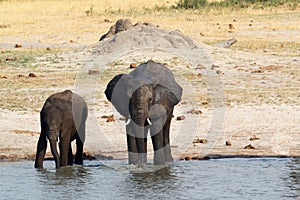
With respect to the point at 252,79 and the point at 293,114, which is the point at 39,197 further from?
the point at 252,79

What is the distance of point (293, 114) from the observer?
1761 cm

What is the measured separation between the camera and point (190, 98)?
64.5ft

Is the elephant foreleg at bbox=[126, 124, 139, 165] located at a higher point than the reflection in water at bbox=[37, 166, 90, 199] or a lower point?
higher

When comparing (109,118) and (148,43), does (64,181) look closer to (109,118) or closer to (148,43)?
(109,118)

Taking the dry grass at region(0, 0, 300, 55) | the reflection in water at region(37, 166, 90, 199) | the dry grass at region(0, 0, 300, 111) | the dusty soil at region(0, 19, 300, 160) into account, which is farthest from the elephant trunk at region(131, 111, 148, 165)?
the dry grass at region(0, 0, 300, 55)

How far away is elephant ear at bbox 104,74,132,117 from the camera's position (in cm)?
1345

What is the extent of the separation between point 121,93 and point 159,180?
4.80 ft

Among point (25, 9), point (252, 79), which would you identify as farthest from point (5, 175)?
point (25, 9)

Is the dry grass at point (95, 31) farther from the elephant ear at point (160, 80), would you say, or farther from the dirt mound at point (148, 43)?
the elephant ear at point (160, 80)

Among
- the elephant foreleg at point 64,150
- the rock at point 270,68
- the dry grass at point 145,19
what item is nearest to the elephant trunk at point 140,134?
the elephant foreleg at point 64,150

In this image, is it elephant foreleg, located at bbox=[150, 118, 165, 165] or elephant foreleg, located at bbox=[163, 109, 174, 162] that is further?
elephant foreleg, located at bbox=[163, 109, 174, 162]

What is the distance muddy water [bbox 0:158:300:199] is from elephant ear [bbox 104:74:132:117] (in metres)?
0.95

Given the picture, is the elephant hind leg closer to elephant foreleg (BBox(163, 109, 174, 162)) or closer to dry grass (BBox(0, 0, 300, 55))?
elephant foreleg (BBox(163, 109, 174, 162))

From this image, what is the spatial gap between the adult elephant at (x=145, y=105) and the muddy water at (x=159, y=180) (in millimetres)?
335
